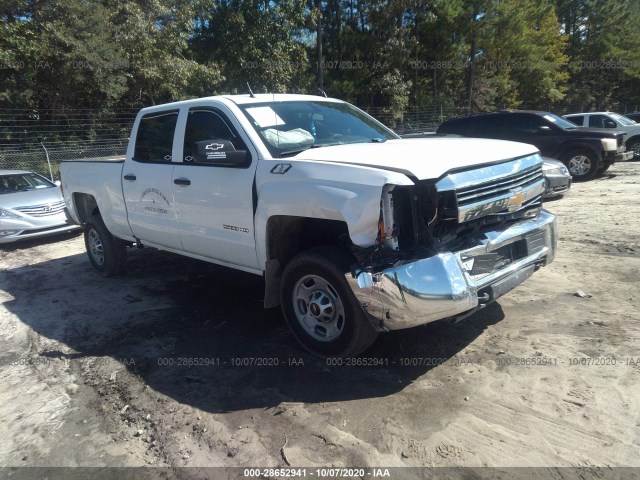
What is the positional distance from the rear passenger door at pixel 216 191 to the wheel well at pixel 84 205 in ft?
8.20

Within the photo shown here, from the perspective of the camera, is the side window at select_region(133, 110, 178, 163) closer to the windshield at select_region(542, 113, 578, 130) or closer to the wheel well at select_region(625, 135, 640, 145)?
the windshield at select_region(542, 113, 578, 130)

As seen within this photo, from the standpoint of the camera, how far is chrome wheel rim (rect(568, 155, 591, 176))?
12406 mm

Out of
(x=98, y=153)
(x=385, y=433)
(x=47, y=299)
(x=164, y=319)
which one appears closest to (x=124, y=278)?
(x=47, y=299)

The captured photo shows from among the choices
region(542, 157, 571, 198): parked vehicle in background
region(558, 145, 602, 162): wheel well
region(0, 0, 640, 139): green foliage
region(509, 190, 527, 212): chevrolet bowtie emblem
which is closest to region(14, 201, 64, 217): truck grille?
region(0, 0, 640, 139): green foliage

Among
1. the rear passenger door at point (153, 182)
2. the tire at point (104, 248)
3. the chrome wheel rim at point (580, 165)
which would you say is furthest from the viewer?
the chrome wheel rim at point (580, 165)

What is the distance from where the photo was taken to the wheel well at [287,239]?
13.0ft

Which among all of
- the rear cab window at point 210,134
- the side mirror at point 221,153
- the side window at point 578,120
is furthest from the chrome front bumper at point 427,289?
the side window at point 578,120

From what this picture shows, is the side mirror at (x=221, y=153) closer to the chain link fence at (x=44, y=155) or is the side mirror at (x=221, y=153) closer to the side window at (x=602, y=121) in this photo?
the chain link fence at (x=44, y=155)

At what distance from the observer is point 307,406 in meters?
3.34

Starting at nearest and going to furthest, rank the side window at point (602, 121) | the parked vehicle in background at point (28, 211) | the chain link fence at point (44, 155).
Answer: the parked vehicle in background at point (28, 211) → the chain link fence at point (44, 155) → the side window at point (602, 121)

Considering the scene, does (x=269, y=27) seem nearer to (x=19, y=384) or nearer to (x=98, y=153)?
(x=98, y=153)

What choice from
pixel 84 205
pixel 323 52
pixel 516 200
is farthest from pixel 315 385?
pixel 323 52

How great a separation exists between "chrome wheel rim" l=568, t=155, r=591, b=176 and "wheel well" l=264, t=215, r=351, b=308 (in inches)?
425

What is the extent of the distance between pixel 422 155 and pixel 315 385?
1850mm
